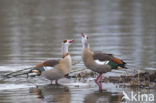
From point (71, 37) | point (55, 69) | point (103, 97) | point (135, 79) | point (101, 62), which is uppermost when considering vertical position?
point (71, 37)

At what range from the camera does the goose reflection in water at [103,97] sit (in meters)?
12.2

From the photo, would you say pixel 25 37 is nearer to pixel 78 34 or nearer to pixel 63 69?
pixel 78 34

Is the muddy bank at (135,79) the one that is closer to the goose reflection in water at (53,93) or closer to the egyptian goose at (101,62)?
the egyptian goose at (101,62)

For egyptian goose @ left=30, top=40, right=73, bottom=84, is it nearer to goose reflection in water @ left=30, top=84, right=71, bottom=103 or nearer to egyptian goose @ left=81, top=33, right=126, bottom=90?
goose reflection in water @ left=30, top=84, right=71, bottom=103

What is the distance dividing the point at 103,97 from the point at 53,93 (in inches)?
52.4

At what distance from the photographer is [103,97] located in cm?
1264

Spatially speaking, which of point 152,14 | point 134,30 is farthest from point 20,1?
point 134,30

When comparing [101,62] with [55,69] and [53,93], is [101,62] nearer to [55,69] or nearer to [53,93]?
[55,69]

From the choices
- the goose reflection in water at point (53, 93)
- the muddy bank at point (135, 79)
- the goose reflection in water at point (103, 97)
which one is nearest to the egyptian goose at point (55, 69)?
Answer: the goose reflection in water at point (53, 93)

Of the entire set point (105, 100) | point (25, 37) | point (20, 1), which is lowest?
point (105, 100)

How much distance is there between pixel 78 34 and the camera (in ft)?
84.3

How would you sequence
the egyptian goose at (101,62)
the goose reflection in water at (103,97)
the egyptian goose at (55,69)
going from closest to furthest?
the goose reflection in water at (103,97), the egyptian goose at (55,69), the egyptian goose at (101,62)

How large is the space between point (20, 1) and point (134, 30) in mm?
22856

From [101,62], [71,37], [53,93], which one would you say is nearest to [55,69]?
[53,93]
